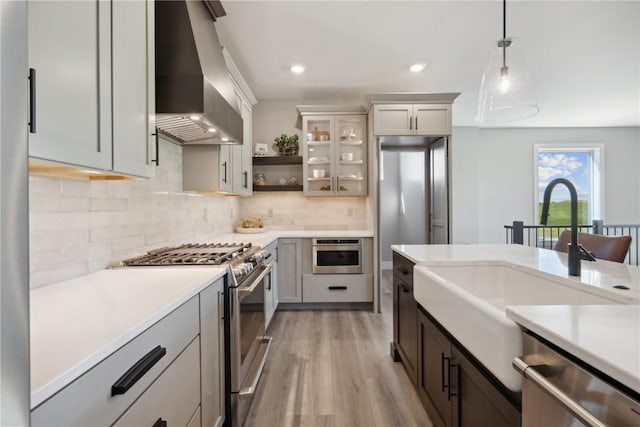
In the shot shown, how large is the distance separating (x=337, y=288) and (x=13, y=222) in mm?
3529

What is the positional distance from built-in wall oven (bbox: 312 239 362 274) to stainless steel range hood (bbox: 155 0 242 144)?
6.67 ft

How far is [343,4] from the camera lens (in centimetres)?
240

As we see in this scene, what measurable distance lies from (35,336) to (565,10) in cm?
366

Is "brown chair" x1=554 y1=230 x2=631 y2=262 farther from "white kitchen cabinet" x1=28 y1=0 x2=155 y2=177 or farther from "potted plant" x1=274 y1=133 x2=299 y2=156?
"potted plant" x1=274 y1=133 x2=299 y2=156

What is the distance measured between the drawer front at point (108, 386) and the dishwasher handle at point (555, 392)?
39.3 inches

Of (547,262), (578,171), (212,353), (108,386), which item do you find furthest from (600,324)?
(578,171)

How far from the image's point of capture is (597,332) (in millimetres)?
702

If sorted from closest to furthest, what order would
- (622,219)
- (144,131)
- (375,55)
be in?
(144,131) < (375,55) < (622,219)

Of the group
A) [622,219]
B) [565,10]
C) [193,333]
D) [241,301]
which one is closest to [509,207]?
[622,219]

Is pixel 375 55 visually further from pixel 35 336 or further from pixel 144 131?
pixel 35 336

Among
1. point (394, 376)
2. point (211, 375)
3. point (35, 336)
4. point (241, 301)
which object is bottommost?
point (394, 376)

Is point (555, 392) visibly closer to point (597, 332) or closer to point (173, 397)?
point (597, 332)

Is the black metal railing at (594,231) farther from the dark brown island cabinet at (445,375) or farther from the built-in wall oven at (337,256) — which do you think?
the dark brown island cabinet at (445,375)

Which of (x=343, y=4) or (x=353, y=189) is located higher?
(x=343, y=4)
